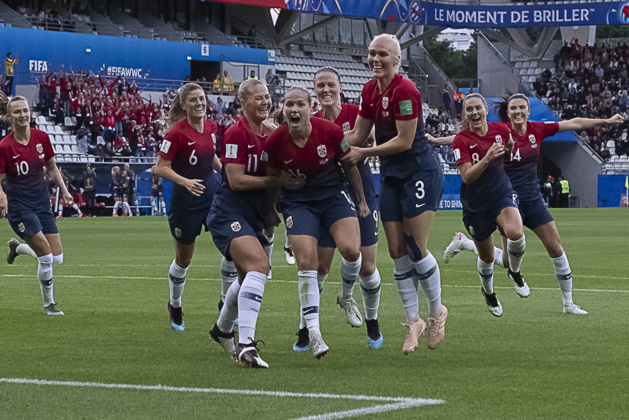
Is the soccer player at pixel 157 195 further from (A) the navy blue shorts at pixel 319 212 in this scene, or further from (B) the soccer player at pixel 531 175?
(A) the navy blue shorts at pixel 319 212

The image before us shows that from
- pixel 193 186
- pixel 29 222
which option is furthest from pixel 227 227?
pixel 29 222

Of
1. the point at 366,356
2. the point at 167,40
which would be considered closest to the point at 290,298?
the point at 366,356

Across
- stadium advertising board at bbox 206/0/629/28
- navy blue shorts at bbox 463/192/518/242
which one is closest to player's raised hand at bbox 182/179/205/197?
navy blue shorts at bbox 463/192/518/242

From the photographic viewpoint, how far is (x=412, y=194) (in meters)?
8.04

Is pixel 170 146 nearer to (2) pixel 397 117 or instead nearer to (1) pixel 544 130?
(2) pixel 397 117

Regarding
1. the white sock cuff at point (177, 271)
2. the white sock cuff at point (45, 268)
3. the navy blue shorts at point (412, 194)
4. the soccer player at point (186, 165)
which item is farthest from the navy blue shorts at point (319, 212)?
the white sock cuff at point (45, 268)

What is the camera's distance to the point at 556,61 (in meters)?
57.6

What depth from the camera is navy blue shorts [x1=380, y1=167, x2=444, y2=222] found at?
8039 mm

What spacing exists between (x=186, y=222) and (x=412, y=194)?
2.50 m

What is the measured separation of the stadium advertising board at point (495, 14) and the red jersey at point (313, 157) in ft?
143

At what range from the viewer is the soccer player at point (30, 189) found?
36.4 feet

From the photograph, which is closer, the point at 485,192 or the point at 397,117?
the point at 397,117

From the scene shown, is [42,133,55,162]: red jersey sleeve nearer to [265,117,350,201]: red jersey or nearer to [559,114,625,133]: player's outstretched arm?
[265,117,350,201]: red jersey

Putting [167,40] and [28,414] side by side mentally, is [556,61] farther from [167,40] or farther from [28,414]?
[28,414]
